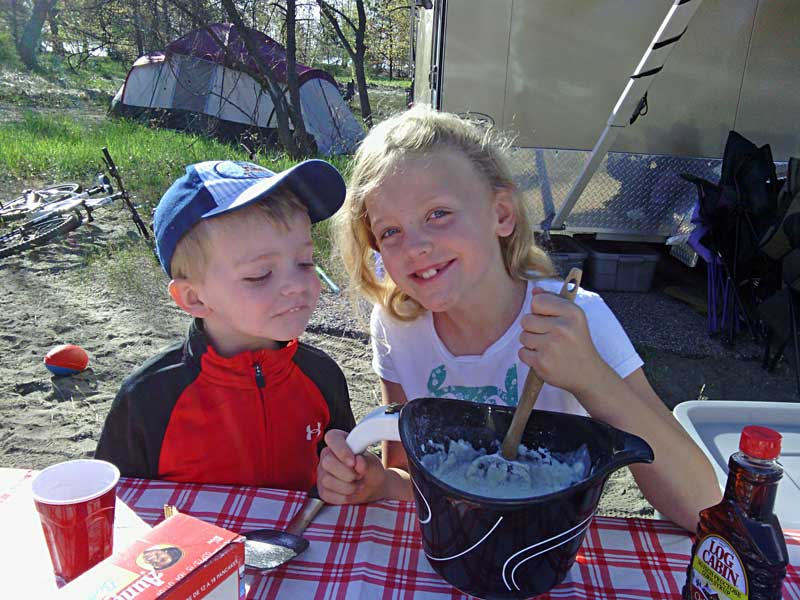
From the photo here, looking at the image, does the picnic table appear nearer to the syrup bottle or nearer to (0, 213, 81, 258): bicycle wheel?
the syrup bottle

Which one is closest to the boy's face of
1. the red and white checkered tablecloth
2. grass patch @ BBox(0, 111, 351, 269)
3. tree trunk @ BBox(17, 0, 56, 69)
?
the red and white checkered tablecloth

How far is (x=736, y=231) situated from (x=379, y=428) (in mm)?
3701

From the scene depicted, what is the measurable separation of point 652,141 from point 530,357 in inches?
170

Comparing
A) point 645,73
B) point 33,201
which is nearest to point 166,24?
point 33,201

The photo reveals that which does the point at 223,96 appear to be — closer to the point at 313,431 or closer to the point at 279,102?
the point at 279,102

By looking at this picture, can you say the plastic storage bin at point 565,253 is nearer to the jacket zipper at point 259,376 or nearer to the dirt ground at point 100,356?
the dirt ground at point 100,356

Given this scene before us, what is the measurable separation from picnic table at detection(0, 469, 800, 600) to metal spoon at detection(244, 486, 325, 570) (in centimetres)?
2

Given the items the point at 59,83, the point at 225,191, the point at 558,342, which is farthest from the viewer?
the point at 59,83

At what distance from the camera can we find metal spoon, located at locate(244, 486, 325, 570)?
1012mm

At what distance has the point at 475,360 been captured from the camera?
5.30 ft

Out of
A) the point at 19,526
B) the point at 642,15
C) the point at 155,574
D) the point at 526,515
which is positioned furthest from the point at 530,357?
the point at 642,15

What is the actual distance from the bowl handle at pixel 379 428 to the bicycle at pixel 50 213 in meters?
4.96

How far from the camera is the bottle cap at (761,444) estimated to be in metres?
0.78

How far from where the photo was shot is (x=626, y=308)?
4730 mm
